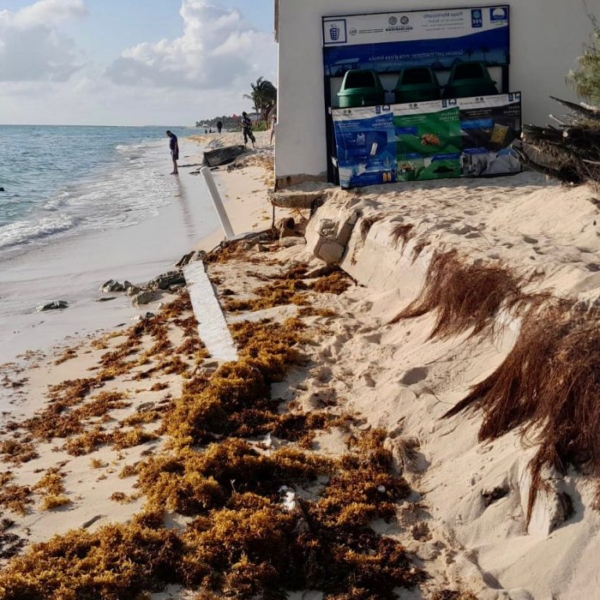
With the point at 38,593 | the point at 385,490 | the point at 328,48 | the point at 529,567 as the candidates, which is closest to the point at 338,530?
the point at 385,490

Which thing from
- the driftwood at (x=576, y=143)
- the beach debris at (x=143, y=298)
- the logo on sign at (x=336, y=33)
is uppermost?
the logo on sign at (x=336, y=33)

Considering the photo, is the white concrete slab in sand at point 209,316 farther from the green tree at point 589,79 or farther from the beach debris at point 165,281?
the green tree at point 589,79

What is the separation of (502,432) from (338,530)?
4.02 feet

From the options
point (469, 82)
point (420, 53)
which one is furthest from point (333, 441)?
point (420, 53)

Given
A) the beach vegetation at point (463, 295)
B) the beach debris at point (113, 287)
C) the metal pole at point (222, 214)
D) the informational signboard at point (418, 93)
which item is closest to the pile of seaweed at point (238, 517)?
the beach vegetation at point (463, 295)

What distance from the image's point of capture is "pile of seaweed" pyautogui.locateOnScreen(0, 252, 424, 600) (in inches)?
143

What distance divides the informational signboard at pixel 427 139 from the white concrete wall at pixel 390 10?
5.37ft

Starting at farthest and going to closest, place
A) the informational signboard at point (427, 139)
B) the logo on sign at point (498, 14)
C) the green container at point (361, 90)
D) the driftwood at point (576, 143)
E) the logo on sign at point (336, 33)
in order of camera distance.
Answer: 1. the logo on sign at point (498, 14)
2. the logo on sign at point (336, 33)
3. the green container at point (361, 90)
4. the informational signboard at point (427, 139)
5. the driftwood at point (576, 143)

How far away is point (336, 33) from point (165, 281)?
21.7 feet

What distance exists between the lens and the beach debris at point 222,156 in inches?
1262

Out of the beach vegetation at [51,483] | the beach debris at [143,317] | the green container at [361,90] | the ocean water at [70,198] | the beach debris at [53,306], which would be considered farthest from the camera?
the ocean water at [70,198]

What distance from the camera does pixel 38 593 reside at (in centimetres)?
351

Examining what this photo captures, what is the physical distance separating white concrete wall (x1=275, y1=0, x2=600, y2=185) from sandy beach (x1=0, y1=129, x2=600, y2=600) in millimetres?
5624

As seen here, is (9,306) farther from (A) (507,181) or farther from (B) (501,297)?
(A) (507,181)
